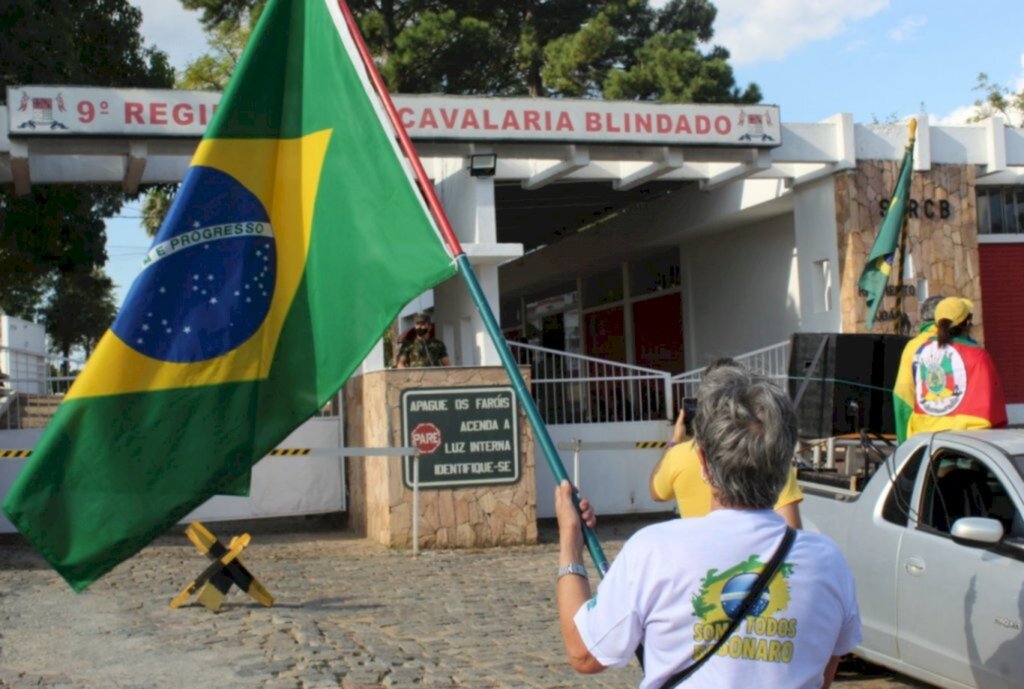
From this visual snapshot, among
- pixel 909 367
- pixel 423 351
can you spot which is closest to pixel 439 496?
pixel 423 351

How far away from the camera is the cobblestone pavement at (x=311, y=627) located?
7633 millimetres

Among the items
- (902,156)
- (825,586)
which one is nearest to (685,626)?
(825,586)

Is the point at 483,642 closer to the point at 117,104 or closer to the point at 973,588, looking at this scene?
the point at 973,588

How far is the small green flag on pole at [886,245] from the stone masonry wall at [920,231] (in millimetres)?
1290

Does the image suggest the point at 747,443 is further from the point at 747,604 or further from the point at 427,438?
the point at 427,438

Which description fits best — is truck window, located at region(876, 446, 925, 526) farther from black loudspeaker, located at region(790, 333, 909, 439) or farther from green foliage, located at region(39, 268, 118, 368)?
green foliage, located at region(39, 268, 118, 368)

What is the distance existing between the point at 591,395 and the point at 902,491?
8.90 metres

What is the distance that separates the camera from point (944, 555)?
648 cm

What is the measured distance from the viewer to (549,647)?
8.57 m

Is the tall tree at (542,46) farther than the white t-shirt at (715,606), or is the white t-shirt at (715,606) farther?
the tall tree at (542,46)

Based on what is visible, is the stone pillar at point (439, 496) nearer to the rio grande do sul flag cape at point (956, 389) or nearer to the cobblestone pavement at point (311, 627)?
the cobblestone pavement at point (311, 627)

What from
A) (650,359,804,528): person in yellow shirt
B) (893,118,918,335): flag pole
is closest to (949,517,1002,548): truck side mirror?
(650,359,804,528): person in yellow shirt

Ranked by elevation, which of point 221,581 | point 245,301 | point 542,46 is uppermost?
point 542,46

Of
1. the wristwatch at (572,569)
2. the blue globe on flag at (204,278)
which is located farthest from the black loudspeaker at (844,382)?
the wristwatch at (572,569)
